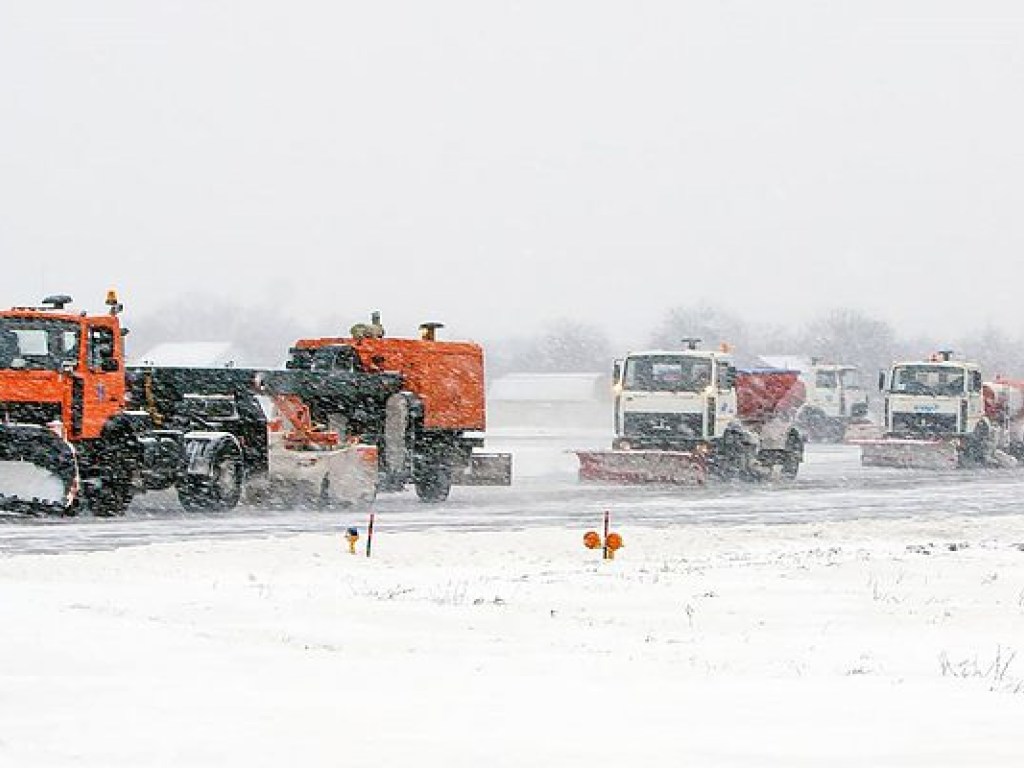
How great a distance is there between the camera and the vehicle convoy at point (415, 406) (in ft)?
96.1

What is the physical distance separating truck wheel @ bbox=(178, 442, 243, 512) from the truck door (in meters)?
1.92

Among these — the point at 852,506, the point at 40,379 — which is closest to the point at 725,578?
the point at 40,379

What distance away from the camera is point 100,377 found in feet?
79.1

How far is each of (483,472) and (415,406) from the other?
7.76ft

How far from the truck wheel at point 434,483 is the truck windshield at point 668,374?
234 inches

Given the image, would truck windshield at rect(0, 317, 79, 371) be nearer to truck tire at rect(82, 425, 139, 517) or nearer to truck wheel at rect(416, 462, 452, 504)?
truck tire at rect(82, 425, 139, 517)

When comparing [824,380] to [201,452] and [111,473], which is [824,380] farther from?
[111,473]

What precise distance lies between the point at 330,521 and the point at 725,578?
Result: 836 centimetres

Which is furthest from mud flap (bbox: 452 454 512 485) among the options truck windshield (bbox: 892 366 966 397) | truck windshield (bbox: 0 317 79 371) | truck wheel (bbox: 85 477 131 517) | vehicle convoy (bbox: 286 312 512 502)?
truck windshield (bbox: 892 366 966 397)

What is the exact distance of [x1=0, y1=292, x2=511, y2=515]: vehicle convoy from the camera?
23.5m

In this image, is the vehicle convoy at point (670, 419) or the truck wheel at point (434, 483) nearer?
the truck wheel at point (434, 483)

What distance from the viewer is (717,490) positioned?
116 feet

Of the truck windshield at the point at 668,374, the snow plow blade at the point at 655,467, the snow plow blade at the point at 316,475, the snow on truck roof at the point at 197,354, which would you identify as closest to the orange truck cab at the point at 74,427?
the snow plow blade at the point at 316,475

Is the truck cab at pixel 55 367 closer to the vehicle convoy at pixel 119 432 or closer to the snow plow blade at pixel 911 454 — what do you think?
the vehicle convoy at pixel 119 432
